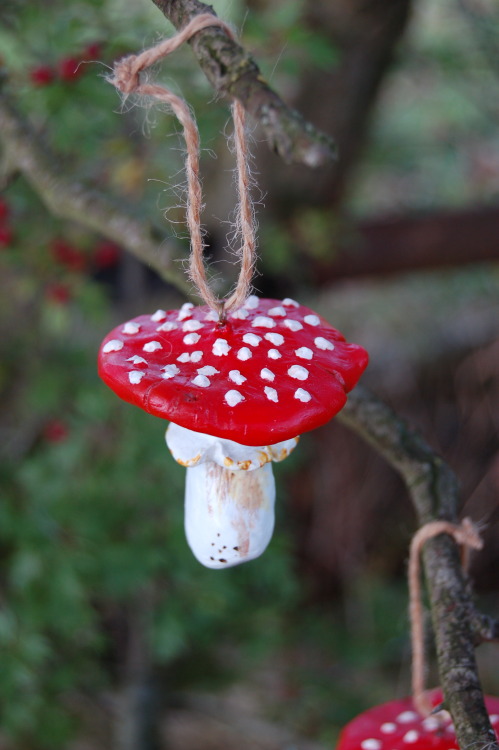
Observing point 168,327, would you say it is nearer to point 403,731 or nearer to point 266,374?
point 266,374

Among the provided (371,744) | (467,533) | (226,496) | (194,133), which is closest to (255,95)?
(194,133)

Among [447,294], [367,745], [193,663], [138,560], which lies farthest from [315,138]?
[447,294]

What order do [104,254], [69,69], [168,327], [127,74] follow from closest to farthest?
[127,74] < [168,327] < [69,69] < [104,254]

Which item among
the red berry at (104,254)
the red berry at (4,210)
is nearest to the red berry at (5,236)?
the red berry at (4,210)

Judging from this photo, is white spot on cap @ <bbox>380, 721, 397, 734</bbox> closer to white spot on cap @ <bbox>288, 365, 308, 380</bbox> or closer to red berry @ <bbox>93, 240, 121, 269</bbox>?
white spot on cap @ <bbox>288, 365, 308, 380</bbox>

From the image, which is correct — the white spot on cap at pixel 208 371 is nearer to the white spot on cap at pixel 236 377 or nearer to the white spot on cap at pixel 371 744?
the white spot on cap at pixel 236 377

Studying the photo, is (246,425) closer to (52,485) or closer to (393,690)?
(52,485)
